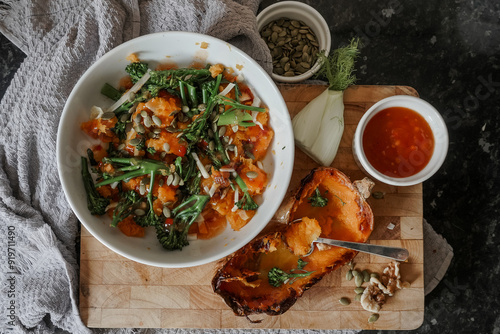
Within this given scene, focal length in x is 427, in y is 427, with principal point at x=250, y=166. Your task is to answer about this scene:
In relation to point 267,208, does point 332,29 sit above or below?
above

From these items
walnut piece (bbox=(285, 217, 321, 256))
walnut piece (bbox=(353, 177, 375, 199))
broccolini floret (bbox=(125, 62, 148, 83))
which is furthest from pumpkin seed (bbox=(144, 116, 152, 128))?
walnut piece (bbox=(353, 177, 375, 199))

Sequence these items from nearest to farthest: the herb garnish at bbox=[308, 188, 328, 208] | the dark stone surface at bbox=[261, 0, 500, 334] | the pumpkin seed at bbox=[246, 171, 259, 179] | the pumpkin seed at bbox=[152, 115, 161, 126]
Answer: the pumpkin seed at bbox=[152, 115, 161, 126], the pumpkin seed at bbox=[246, 171, 259, 179], the herb garnish at bbox=[308, 188, 328, 208], the dark stone surface at bbox=[261, 0, 500, 334]

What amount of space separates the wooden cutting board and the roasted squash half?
0.20m

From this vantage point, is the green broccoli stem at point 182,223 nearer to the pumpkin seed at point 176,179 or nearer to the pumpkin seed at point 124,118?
the pumpkin seed at point 176,179

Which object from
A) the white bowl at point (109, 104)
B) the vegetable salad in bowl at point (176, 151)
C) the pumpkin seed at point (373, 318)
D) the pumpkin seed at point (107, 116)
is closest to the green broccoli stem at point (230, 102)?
the vegetable salad in bowl at point (176, 151)

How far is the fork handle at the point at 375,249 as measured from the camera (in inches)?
97.3

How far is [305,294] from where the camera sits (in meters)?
2.72

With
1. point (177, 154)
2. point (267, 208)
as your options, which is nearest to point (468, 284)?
point (267, 208)

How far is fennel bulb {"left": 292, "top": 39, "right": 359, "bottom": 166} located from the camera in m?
2.62

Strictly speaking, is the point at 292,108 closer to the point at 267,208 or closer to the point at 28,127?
the point at 267,208

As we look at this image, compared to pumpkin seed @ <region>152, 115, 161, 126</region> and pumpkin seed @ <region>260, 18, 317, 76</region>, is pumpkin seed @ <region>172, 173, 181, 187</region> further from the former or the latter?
pumpkin seed @ <region>260, 18, 317, 76</region>

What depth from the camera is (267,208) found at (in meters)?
2.41

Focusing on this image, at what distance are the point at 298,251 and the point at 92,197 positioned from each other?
121 cm

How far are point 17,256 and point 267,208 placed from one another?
177cm
